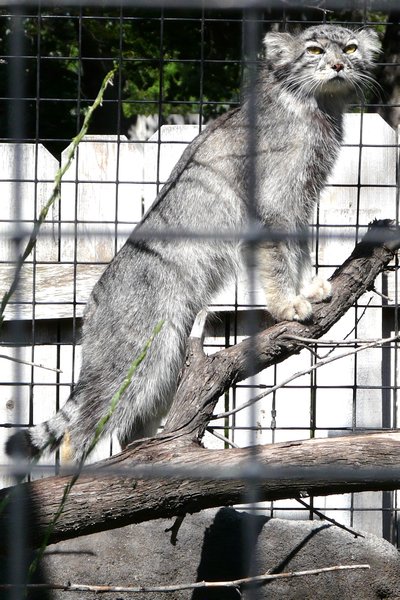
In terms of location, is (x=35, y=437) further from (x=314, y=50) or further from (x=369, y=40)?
(x=369, y=40)

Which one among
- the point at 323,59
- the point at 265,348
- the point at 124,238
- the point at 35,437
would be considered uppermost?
the point at 323,59

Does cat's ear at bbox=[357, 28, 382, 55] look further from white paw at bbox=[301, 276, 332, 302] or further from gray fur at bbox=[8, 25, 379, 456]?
white paw at bbox=[301, 276, 332, 302]

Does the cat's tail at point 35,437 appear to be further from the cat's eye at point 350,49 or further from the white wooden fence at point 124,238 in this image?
the cat's eye at point 350,49

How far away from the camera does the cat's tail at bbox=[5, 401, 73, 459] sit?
3516 millimetres

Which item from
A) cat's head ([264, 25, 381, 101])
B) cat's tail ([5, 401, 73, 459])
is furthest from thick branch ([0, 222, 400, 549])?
cat's head ([264, 25, 381, 101])

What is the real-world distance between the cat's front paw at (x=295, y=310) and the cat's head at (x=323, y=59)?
36.0 inches

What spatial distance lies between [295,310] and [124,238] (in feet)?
3.54

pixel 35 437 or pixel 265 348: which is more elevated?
pixel 265 348

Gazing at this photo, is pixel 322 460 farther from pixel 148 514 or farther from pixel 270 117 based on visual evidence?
pixel 270 117

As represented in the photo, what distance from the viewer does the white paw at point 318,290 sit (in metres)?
3.51

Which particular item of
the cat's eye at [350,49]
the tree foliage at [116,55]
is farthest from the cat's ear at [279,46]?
the tree foliage at [116,55]

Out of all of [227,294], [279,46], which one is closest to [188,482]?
[227,294]

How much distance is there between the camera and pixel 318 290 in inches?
139

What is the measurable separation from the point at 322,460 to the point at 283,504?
5.85 feet
